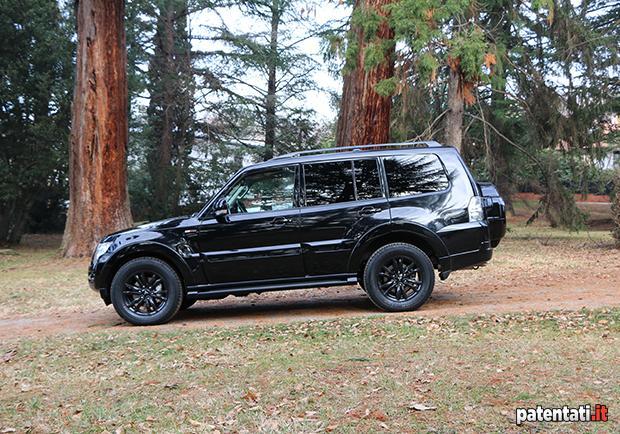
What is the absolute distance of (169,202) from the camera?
2811 cm

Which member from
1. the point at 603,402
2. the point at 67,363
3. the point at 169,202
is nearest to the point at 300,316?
the point at 67,363

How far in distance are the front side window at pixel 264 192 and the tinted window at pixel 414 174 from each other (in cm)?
128

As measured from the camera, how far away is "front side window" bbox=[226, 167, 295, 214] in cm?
824

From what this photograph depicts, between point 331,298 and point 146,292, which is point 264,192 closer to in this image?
point 146,292

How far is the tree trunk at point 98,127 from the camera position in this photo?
1669 centimetres

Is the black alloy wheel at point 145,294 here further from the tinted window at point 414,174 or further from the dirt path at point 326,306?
the tinted window at point 414,174

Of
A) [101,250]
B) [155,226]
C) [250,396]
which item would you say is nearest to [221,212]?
[155,226]

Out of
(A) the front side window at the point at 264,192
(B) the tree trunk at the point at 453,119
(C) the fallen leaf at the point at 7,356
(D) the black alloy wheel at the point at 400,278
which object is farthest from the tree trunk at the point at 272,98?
(C) the fallen leaf at the point at 7,356

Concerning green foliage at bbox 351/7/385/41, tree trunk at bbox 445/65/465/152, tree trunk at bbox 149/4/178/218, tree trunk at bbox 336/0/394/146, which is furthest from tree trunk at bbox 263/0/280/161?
green foliage at bbox 351/7/385/41

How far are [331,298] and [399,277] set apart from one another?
6.89ft

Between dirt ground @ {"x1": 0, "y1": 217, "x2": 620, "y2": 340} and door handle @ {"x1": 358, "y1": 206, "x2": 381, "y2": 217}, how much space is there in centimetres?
125

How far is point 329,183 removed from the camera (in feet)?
27.3

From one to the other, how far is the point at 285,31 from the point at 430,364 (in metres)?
25.7

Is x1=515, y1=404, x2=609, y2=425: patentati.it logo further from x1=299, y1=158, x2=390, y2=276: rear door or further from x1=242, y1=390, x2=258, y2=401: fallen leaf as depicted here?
x1=299, y1=158, x2=390, y2=276: rear door
